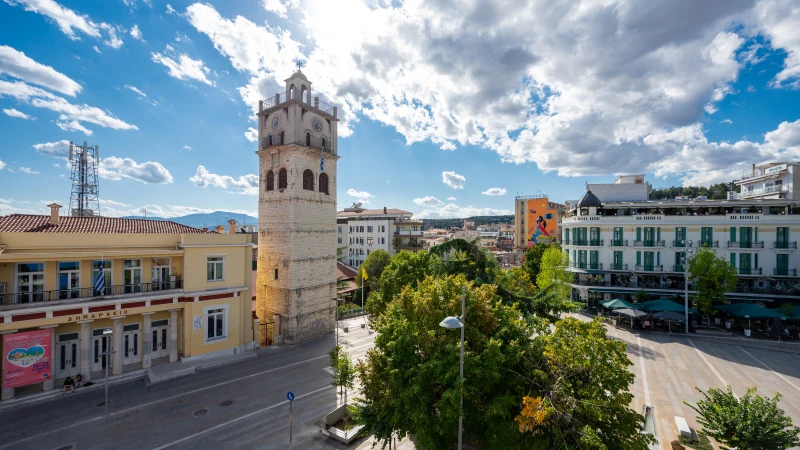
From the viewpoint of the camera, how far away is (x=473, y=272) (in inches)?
762

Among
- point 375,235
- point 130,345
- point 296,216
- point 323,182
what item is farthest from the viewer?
point 375,235

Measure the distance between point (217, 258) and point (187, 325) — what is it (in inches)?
189

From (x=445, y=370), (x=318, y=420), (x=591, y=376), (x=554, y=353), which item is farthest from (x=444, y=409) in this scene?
(x=318, y=420)

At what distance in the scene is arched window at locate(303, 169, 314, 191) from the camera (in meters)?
29.8

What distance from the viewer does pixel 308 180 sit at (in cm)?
3025

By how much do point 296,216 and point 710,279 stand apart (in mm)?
36569

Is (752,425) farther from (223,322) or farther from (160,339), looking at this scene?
(160,339)

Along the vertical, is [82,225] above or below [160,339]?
above

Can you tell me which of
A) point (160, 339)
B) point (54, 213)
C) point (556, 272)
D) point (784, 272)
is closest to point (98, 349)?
point (160, 339)

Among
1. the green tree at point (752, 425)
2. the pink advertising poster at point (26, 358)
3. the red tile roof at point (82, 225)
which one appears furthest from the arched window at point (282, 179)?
the green tree at point (752, 425)

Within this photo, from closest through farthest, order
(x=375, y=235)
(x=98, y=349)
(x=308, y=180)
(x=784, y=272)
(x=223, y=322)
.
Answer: (x=98, y=349)
(x=223, y=322)
(x=308, y=180)
(x=784, y=272)
(x=375, y=235)

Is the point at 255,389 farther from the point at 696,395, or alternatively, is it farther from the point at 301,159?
the point at 696,395

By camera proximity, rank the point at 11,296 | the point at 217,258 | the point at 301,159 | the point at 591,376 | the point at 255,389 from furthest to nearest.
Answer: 1. the point at 301,159
2. the point at 217,258
3. the point at 255,389
4. the point at 11,296
5. the point at 591,376

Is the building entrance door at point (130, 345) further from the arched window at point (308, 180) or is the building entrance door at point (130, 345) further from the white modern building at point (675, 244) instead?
the white modern building at point (675, 244)
